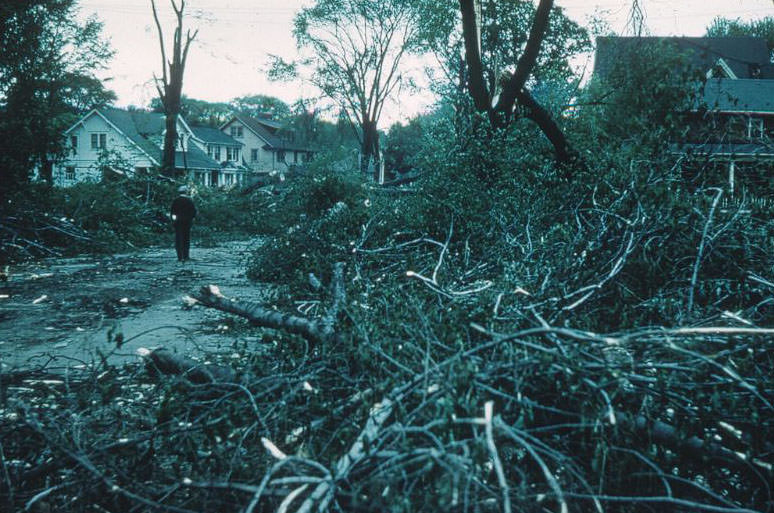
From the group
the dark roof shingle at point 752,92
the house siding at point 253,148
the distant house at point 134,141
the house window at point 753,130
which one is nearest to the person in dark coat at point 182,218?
the house window at point 753,130

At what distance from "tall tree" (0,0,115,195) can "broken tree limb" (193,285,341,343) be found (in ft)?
36.3

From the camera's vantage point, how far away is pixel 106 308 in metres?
7.92

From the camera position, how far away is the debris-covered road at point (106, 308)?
5.77 meters

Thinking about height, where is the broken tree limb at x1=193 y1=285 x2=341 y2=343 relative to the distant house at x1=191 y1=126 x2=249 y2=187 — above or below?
below

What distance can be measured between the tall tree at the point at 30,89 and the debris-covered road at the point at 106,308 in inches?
116

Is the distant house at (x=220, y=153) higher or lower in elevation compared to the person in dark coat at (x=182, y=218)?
higher

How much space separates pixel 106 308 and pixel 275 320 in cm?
478

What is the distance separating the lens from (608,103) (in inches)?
476

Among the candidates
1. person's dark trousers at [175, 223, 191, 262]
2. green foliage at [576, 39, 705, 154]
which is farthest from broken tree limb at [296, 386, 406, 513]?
person's dark trousers at [175, 223, 191, 262]

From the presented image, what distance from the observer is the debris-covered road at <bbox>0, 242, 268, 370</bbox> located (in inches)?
227

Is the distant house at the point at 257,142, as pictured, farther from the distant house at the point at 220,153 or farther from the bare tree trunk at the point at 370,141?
the bare tree trunk at the point at 370,141

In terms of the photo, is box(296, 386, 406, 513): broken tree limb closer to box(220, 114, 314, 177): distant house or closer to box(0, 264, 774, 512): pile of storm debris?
box(0, 264, 774, 512): pile of storm debris

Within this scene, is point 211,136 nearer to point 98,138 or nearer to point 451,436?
point 98,138

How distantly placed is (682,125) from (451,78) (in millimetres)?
24610
